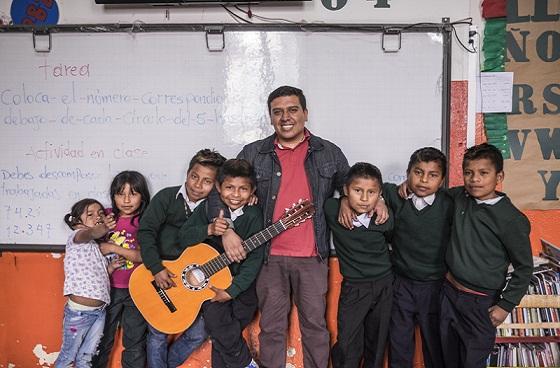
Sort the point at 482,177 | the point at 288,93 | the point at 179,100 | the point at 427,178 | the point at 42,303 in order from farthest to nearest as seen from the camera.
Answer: the point at 42,303
the point at 179,100
the point at 288,93
the point at 427,178
the point at 482,177

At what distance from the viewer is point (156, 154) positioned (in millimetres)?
2482

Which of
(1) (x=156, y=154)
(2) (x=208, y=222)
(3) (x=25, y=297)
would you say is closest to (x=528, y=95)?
(2) (x=208, y=222)

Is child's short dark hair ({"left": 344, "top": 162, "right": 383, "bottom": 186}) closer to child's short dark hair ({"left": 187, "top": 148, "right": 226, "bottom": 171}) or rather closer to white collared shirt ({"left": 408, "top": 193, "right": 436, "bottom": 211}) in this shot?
white collared shirt ({"left": 408, "top": 193, "right": 436, "bottom": 211})

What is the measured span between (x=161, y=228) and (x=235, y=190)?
0.45 m

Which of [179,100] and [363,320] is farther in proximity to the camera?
[179,100]

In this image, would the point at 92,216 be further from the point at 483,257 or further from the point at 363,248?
the point at 483,257

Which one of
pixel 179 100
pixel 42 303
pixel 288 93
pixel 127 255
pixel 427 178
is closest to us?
pixel 427 178

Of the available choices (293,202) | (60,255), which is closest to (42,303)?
(60,255)

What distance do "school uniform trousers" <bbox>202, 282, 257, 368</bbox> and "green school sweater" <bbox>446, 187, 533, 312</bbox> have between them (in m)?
0.96

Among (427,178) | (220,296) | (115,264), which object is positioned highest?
(427,178)

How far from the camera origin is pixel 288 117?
7.11ft

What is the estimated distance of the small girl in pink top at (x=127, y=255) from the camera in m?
2.33

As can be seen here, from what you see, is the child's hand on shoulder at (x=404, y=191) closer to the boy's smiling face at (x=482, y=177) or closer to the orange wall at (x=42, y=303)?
the boy's smiling face at (x=482, y=177)

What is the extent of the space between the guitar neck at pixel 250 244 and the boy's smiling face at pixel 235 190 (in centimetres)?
17
